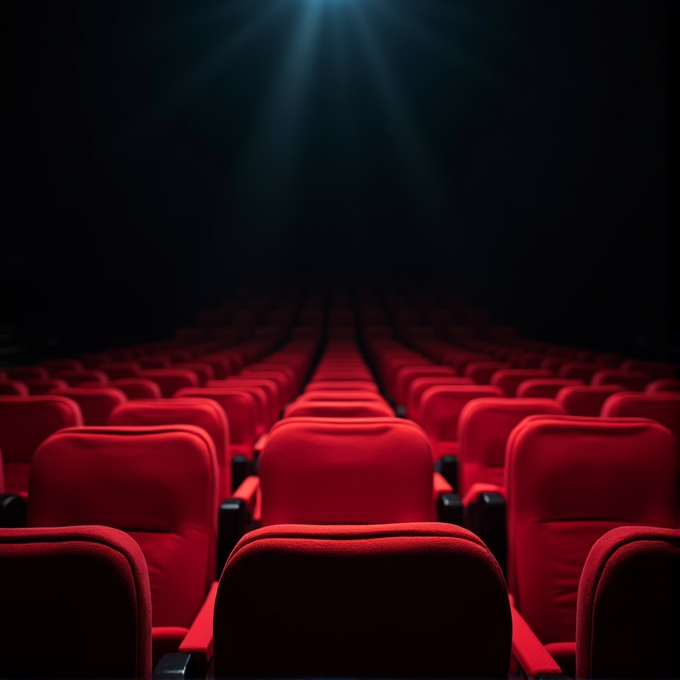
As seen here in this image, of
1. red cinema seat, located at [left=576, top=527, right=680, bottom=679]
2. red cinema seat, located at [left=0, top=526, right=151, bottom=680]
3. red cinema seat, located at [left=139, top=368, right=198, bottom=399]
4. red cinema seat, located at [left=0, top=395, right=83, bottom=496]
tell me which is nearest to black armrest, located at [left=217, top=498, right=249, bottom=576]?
red cinema seat, located at [left=0, top=526, right=151, bottom=680]

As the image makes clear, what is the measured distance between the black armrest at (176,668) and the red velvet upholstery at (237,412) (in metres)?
1.53

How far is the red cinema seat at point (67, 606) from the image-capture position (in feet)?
2.21

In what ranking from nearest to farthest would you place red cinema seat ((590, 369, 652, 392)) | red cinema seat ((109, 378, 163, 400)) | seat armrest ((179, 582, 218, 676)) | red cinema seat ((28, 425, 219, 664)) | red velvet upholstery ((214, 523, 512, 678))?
red velvet upholstery ((214, 523, 512, 678)) → seat armrest ((179, 582, 218, 676)) → red cinema seat ((28, 425, 219, 664)) → red cinema seat ((109, 378, 163, 400)) → red cinema seat ((590, 369, 652, 392))

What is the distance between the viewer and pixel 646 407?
6.68ft

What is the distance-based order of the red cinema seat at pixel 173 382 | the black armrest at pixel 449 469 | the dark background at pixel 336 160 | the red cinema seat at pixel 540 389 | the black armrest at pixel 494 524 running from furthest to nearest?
the dark background at pixel 336 160, the red cinema seat at pixel 173 382, the red cinema seat at pixel 540 389, the black armrest at pixel 449 469, the black armrest at pixel 494 524

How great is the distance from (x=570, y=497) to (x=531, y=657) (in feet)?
1.53

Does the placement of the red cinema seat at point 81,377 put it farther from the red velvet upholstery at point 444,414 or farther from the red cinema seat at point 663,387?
the red cinema seat at point 663,387

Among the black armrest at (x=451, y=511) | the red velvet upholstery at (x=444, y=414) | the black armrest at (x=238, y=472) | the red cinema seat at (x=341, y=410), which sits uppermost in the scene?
the red cinema seat at (x=341, y=410)

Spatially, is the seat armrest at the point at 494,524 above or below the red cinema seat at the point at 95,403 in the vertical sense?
below

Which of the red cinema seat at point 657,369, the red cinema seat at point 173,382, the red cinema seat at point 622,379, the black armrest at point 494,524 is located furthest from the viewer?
the red cinema seat at point 657,369

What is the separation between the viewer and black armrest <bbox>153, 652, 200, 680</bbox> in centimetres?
87

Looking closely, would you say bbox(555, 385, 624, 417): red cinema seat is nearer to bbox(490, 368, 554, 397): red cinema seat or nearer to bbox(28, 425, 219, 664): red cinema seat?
bbox(490, 368, 554, 397): red cinema seat

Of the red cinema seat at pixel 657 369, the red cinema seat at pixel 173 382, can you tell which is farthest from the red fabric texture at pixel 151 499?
the red cinema seat at pixel 657 369

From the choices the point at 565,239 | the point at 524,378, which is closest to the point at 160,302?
the point at 565,239
